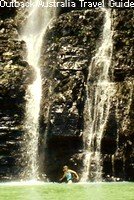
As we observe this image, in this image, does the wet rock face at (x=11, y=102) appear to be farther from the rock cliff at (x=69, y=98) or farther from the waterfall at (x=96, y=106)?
the waterfall at (x=96, y=106)

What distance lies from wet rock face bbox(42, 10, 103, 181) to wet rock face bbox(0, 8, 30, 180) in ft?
4.20

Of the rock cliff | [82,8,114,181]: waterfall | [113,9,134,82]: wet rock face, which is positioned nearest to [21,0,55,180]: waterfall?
the rock cliff

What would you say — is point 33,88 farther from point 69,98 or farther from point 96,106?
point 96,106

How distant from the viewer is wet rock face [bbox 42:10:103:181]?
22.9 metres

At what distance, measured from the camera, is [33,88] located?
24.7 m

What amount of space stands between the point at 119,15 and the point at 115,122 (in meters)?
6.36

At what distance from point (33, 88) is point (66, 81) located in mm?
1988

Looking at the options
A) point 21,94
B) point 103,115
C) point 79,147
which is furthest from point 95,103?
point 21,94

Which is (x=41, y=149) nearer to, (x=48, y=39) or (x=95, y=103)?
(x=95, y=103)

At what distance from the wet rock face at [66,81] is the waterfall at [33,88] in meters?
0.53

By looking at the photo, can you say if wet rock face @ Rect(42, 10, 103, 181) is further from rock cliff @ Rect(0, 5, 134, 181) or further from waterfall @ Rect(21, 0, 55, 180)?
waterfall @ Rect(21, 0, 55, 180)

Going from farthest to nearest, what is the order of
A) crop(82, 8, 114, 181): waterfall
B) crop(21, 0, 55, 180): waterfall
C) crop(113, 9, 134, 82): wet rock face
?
crop(113, 9, 134, 82): wet rock face
crop(21, 0, 55, 180): waterfall
crop(82, 8, 114, 181): waterfall

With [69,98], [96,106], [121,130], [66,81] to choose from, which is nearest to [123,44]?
[66,81]

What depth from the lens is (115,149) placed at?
2244cm
